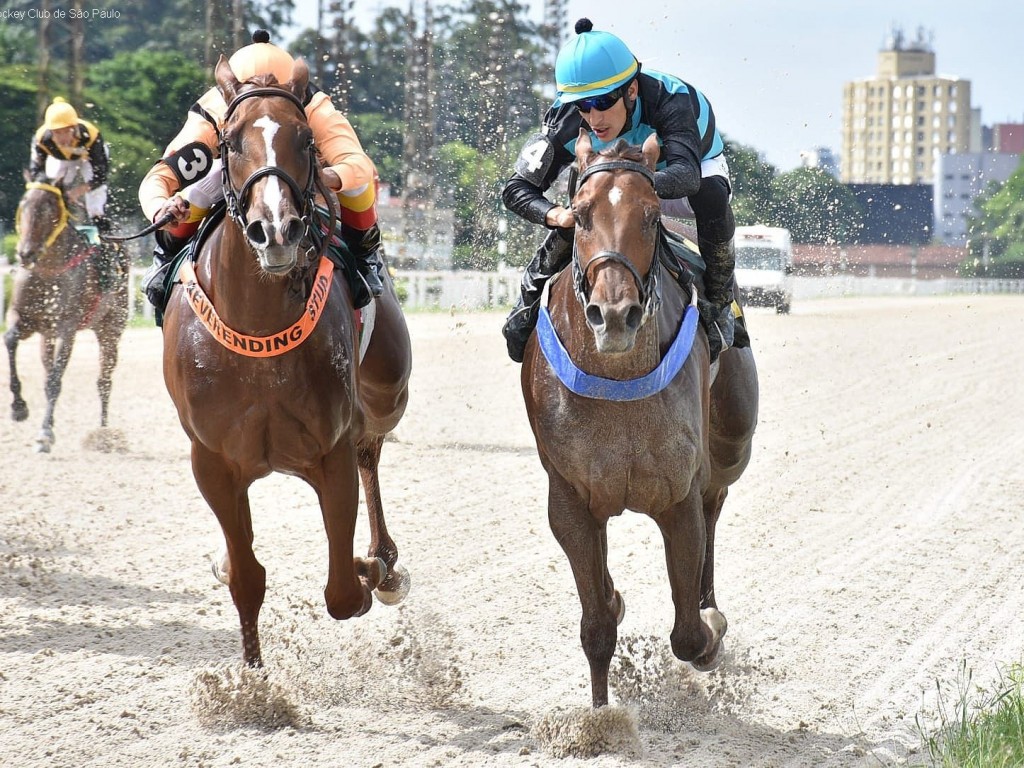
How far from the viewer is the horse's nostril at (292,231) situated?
4340 mm

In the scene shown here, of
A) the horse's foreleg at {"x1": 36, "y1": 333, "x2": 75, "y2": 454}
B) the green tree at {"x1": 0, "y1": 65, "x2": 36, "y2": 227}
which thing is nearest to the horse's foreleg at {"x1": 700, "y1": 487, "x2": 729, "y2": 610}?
the horse's foreleg at {"x1": 36, "y1": 333, "x2": 75, "y2": 454}

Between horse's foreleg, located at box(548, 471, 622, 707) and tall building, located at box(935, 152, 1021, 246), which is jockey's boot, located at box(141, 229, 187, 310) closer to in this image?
horse's foreleg, located at box(548, 471, 622, 707)

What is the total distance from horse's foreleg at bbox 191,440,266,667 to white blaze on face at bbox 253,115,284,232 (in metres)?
1.16

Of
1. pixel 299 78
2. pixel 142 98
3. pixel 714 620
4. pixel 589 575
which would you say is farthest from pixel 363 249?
pixel 142 98

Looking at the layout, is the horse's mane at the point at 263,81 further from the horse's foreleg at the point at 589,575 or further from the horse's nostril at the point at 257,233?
the horse's foreleg at the point at 589,575

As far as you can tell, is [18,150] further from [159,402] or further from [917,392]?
[917,392]

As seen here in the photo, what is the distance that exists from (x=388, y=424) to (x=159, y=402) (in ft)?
30.2

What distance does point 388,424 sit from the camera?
21.7ft

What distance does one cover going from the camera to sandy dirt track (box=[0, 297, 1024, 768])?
15.7 ft

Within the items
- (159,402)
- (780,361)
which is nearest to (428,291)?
(780,361)

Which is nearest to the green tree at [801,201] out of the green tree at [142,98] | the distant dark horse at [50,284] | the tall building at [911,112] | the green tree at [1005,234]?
the distant dark horse at [50,284]

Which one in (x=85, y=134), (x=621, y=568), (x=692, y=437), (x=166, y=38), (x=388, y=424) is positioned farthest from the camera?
(x=166, y=38)

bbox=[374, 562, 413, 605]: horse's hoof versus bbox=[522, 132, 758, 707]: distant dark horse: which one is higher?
bbox=[522, 132, 758, 707]: distant dark horse

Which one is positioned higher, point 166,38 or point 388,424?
point 166,38
